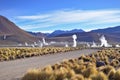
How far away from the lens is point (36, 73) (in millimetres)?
18406

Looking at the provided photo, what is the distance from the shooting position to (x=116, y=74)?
19562mm

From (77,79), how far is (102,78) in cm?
167

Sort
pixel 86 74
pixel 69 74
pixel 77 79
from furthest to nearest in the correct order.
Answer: pixel 86 74 < pixel 69 74 < pixel 77 79

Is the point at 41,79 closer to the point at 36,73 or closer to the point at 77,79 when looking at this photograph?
the point at 36,73

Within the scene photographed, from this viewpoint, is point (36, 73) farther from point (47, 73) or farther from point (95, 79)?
point (95, 79)

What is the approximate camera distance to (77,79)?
16375 mm

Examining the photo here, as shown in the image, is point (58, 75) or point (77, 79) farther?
point (58, 75)

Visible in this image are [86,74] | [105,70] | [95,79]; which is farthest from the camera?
[105,70]

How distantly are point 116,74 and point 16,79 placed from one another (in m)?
5.67

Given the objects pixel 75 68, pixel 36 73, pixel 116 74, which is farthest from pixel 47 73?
pixel 75 68

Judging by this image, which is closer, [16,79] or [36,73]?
[36,73]

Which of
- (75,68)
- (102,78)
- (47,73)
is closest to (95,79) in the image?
(102,78)

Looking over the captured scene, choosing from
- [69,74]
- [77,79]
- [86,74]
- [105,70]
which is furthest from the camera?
[105,70]

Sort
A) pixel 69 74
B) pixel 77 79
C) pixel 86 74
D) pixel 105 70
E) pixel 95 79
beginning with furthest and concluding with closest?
pixel 105 70
pixel 86 74
pixel 69 74
pixel 95 79
pixel 77 79
